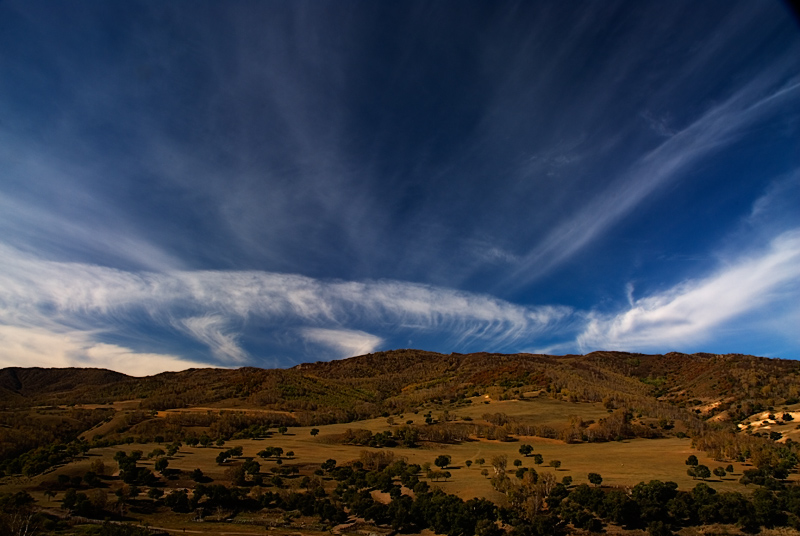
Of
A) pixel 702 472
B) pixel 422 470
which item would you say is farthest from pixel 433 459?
pixel 702 472

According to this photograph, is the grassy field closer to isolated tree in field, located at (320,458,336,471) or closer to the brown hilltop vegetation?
the brown hilltop vegetation

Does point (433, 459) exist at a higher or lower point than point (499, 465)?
lower

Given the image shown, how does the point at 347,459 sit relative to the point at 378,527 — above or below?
above

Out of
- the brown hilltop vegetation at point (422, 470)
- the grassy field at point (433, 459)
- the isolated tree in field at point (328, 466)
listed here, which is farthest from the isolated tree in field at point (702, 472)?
the isolated tree in field at point (328, 466)

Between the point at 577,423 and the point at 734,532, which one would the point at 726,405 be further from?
the point at 734,532

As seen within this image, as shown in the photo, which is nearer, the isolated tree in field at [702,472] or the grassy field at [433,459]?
the grassy field at [433,459]

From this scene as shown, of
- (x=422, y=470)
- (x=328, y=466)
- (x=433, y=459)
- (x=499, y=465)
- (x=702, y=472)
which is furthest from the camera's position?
(x=433, y=459)

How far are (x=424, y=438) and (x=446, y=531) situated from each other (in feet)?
201

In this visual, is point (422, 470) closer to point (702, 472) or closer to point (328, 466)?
point (328, 466)

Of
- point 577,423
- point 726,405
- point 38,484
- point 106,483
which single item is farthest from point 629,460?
point 726,405

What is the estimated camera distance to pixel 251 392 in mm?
196125

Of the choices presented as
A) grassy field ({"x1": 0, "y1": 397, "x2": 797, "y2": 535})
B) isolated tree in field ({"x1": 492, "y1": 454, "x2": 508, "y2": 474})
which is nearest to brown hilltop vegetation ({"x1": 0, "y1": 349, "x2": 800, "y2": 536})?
isolated tree in field ({"x1": 492, "y1": 454, "x2": 508, "y2": 474})

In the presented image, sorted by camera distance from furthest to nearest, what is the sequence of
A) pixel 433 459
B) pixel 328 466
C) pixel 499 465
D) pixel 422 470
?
pixel 433 459, pixel 328 466, pixel 422 470, pixel 499 465

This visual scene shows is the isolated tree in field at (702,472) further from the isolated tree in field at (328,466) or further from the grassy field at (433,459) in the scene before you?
the isolated tree in field at (328,466)
